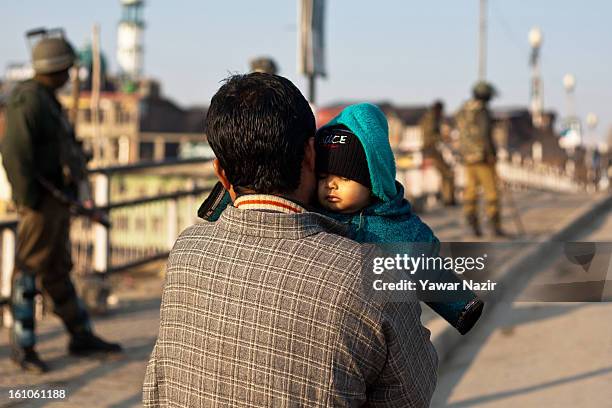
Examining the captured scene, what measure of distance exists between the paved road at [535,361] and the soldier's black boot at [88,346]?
2.00 meters

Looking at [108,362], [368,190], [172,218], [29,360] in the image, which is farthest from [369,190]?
[172,218]

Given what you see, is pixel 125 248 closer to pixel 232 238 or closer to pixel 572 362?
pixel 572 362

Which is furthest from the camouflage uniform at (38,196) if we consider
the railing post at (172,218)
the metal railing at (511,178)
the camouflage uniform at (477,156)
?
the metal railing at (511,178)

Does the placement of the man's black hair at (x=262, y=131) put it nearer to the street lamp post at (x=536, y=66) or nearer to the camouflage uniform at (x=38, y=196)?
the camouflage uniform at (x=38, y=196)

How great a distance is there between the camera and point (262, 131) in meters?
2.15

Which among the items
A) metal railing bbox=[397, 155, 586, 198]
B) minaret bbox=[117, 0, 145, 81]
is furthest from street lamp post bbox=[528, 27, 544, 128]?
minaret bbox=[117, 0, 145, 81]

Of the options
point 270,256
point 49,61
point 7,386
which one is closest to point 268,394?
point 270,256

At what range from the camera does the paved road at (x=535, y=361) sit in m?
6.04

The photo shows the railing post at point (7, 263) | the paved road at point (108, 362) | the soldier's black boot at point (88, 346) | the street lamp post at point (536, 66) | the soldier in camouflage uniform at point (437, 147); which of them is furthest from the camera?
the street lamp post at point (536, 66)

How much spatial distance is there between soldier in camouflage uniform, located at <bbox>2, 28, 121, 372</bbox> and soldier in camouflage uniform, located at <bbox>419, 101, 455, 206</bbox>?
12866mm

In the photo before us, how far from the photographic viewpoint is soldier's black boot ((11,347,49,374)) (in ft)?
19.2

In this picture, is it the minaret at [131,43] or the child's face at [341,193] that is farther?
the minaret at [131,43]

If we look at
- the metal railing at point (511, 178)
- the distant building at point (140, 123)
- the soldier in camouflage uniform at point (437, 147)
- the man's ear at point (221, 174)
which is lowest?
the distant building at point (140, 123)

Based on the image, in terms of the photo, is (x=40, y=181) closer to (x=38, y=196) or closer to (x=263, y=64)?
(x=38, y=196)
